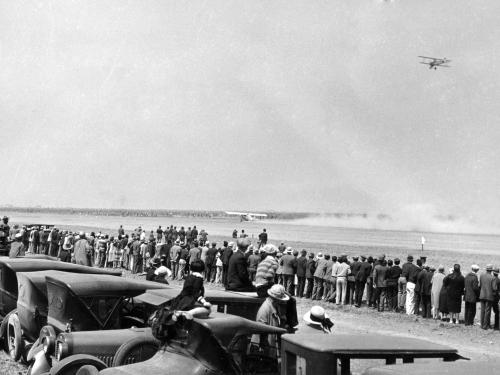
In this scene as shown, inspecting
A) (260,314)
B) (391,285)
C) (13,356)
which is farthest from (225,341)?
(391,285)

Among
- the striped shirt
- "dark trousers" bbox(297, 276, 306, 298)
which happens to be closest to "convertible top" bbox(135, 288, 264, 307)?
the striped shirt

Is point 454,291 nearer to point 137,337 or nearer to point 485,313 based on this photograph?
point 485,313

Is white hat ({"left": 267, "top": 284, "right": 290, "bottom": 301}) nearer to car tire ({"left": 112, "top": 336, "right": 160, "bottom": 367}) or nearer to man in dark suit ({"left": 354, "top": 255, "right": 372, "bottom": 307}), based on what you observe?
car tire ({"left": 112, "top": 336, "right": 160, "bottom": 367})

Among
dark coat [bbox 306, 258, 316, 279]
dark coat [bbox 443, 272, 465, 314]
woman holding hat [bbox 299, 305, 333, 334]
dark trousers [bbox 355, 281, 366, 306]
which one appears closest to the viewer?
woman holding hat [bbox 299, 305, 333, 334]

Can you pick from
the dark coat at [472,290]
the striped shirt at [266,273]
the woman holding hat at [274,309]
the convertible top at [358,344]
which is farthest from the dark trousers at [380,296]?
the convertible top at [358,344]

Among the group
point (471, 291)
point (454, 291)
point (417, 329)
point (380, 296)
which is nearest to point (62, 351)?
point (417, 329)

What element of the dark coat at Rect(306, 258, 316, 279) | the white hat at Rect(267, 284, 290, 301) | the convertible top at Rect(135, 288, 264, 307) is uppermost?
the white hat at Rect(267, 284, 290, 301)
